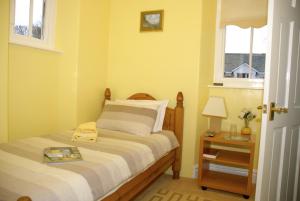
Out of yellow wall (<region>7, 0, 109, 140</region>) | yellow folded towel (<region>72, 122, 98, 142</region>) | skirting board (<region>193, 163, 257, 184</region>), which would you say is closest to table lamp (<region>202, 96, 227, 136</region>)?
skirting board (<region>193, 163, 257, 184</region>)

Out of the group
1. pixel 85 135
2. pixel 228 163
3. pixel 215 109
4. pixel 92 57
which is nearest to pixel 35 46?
pixel 92 57

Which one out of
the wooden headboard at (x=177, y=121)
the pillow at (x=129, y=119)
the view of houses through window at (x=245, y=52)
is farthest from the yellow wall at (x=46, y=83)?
the view of houses through window at (x=245, y=52)

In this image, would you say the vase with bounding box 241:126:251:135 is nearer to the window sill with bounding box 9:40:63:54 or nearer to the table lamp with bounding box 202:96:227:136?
the table lamp with bounding box 202:96:227:136

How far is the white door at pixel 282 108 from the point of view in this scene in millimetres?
1634

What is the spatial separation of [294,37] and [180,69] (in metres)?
1.34

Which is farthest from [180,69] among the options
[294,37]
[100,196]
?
[100,196]

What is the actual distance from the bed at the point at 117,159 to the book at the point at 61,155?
61 mm

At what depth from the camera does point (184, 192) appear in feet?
8.76

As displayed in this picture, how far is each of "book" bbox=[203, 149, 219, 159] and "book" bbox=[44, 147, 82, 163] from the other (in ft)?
4.79

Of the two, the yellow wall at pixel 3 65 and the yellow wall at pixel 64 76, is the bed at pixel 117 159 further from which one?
the yellow wall at pixel 64 76

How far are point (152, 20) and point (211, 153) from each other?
5.61 ft

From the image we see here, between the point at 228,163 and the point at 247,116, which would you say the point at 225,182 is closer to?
the point at 228,163

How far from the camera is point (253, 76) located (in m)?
3.10

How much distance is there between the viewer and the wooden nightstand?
8.49 feet
